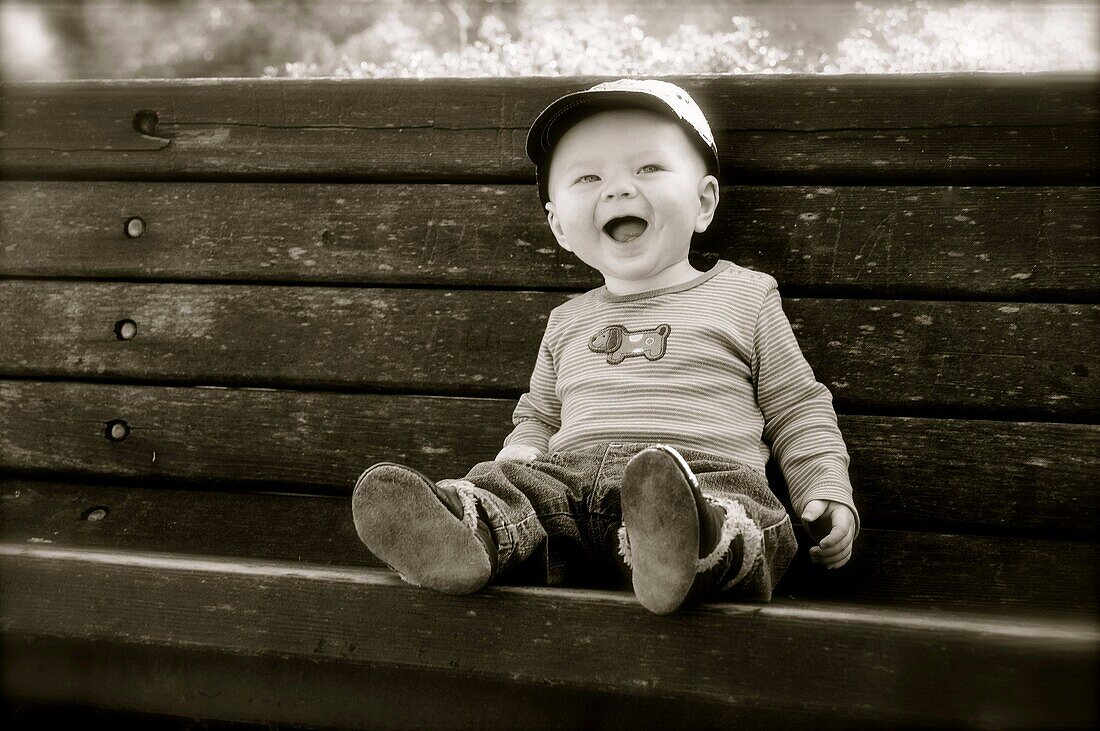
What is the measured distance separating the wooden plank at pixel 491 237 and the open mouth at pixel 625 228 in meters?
0.25

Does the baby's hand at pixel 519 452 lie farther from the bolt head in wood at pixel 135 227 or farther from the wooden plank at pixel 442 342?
the bolt head in wood at pixel 135 227

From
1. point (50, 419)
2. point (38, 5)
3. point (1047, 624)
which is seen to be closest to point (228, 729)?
point (50, 419)

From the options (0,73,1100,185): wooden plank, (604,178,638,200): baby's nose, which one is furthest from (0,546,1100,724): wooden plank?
(0,73,1100,185): wooden plank

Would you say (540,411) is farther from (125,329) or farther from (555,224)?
(125,329)

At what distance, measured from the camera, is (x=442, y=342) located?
1.74m

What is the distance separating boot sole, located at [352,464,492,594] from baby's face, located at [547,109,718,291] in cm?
60

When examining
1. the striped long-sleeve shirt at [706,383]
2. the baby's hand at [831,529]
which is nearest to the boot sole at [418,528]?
the striped long-sleeve shirt at [706,383]

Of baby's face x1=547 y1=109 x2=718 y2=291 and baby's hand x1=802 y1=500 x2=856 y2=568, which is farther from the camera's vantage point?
baby's face x1=547 y1=109 x2=718 y2=291

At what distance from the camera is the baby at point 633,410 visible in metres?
1.03

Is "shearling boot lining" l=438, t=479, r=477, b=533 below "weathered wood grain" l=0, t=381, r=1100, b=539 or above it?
below

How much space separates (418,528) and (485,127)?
0.98m

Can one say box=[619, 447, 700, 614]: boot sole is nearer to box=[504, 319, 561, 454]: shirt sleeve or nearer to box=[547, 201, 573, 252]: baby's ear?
box=[504, 319, 561, 454]: shirt sleeve

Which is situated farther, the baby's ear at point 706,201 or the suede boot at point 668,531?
the baby's ear at point 706,201

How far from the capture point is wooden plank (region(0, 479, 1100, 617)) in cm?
145
